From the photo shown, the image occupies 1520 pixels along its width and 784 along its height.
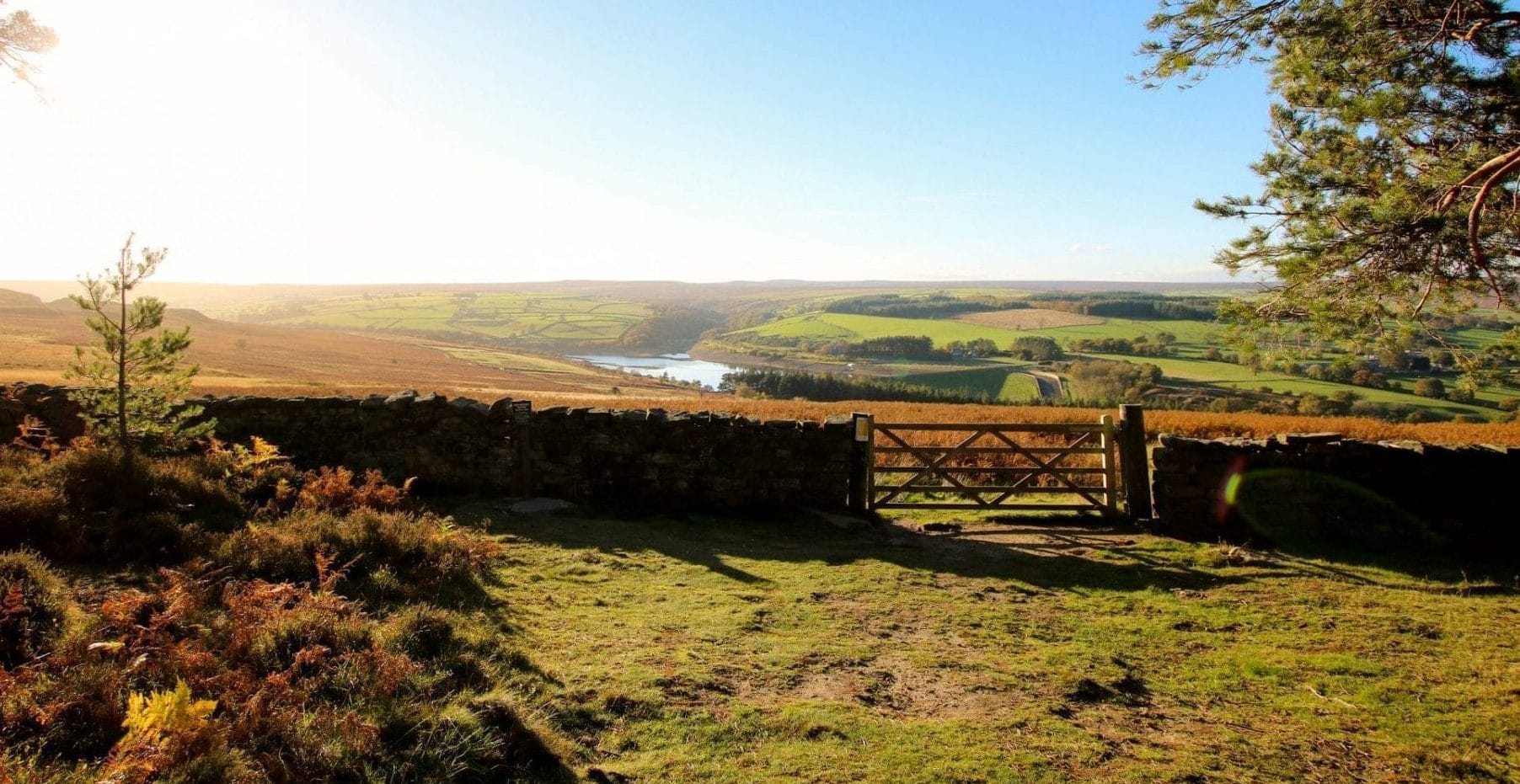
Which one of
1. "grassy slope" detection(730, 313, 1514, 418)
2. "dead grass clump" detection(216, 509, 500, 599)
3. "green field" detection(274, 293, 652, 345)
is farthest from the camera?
"green field" detection(274, 293, 652, 345)

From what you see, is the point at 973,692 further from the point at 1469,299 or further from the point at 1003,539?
the point at 1469,299

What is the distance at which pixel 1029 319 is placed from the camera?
282ft

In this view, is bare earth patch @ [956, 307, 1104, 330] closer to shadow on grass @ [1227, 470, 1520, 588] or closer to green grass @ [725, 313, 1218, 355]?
green grass @ [725, 313, 1218, 355]

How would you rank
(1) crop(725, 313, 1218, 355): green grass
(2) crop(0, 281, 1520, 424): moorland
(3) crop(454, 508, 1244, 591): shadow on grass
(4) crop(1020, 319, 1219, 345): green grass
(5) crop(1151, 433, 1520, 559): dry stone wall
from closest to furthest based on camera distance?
(3) crop(454, 508, 1244, 591): shadow on grass → (5) crop(1151, 433, 1520, 559): dry stone wall → (2) crop(0, 281, 1520, 424): moorland → (4) crop(1020, 319, 1219, 345): green grass → (1) crop(725, 313, 1218, 355): green grass

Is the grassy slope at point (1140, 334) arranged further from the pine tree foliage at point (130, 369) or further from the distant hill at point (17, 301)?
the distant hill at point (17, 301)

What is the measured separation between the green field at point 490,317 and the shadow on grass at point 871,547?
330 ft

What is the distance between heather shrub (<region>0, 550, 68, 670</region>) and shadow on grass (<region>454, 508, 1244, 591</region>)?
5004mm

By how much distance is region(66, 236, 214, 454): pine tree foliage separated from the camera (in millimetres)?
8883

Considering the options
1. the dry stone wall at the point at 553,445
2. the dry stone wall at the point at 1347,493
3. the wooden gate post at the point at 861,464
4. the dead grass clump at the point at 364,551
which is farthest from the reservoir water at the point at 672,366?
the dead grass clump at the point at 364,551

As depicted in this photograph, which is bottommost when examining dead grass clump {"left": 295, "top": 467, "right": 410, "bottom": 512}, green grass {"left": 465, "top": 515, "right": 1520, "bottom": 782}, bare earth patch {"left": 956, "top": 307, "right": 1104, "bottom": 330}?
Result: green grass {"left": 465, "top": 515, "right": 1520, "bottom": 782}

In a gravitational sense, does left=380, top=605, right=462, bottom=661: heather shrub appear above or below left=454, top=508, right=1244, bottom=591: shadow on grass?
above

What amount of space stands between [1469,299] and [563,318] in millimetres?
126276

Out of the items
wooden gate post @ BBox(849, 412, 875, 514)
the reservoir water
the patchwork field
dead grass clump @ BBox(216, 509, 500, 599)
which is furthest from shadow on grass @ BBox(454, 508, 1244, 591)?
the reservoir water

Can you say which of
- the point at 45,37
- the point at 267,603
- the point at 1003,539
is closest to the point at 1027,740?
the point at 267,603
